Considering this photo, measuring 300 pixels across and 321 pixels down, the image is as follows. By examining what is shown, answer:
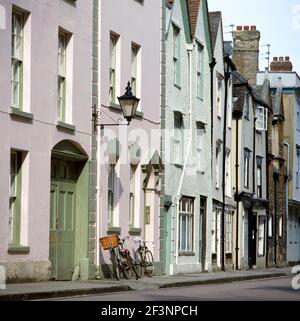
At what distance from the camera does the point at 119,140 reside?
27.0 metres

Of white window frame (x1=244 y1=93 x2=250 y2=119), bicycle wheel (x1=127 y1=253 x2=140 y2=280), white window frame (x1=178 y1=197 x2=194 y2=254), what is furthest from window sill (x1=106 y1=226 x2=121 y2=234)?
white window frame (x1=244 y1=93 x2=250 y2=119)

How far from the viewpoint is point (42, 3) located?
73.7ft

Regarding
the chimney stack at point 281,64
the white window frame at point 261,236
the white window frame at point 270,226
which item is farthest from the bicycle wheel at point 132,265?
the chimney stack at point 281,64

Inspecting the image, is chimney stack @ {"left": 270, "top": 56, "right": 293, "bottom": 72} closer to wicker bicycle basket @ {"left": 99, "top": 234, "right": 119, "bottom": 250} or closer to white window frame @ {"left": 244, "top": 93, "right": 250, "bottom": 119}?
white window frame @ {"left": 244, "top": 93, "right": 250, "bottom": 119}

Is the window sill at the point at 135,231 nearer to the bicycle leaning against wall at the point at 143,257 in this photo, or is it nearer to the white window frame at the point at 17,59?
the bicycle leaning against wall at the point at 143,257

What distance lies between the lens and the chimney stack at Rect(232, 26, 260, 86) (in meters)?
52.3

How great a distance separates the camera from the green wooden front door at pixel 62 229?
2364 cm

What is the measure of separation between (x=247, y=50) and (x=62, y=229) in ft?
99.9

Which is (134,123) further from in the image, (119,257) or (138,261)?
(119,257)

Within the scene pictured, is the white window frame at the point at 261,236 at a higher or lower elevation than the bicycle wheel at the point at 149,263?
higher

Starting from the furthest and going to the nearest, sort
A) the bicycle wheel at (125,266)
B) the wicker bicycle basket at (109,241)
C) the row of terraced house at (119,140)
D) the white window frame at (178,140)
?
1. the white window frame at (178,140)
2. the bicycle wheel at (125,266)
3. the wicker bicycle basket at (109,241)
4. the row of terraced house at (119,140)

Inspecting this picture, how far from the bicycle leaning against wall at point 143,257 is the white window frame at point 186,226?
422 cm

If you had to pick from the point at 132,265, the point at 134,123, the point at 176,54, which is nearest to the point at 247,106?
the point at 176,54

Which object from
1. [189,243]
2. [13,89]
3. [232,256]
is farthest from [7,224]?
[232,256]
